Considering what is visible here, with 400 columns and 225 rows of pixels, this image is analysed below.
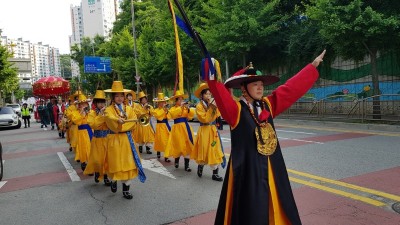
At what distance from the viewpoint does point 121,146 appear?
232 inches

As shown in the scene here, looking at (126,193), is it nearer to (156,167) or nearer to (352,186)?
(156,167)

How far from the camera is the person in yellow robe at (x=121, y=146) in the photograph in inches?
227

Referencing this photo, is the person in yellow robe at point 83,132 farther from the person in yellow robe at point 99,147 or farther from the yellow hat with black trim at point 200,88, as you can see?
the yellow hat with black trim at point 200,88

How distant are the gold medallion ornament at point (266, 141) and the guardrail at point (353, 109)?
36.5 ft

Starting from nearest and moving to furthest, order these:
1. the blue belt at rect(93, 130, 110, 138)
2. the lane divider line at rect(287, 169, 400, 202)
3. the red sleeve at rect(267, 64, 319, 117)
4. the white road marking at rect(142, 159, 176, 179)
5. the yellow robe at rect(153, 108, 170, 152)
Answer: the red sleeve at rect(267, 64, 319, 117), the lane divider line at rect(287, 169, 400, 202), the blue belt at rect(93, 130, 110, 138), the white road marking at rect(142, 159, 176, 179), the yellow robe at rect(153, 108, 170, 152)

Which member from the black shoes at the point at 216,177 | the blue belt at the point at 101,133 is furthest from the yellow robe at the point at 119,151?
the black shoes at the point at 216,177

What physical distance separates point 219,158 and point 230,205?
3.56 metres

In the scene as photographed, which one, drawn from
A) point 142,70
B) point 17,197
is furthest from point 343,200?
point 142,70

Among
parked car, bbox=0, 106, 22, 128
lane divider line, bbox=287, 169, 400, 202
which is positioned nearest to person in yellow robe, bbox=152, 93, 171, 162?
lane divider line, bbox=287, 169, 400, 202

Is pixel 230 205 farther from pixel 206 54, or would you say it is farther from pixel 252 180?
pixel 206 54

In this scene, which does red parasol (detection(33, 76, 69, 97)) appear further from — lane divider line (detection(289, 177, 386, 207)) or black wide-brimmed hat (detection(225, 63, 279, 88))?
black wide-brimmed hat (detection(225, 63, 279, 88))

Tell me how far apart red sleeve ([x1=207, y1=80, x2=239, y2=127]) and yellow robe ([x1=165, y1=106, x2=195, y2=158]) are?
15.6 ft

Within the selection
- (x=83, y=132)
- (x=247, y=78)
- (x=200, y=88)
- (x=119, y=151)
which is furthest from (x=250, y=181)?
(x=83, y=132)

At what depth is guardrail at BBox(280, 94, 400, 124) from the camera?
13.4 metres
